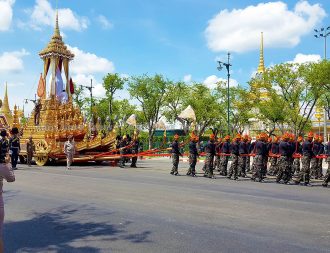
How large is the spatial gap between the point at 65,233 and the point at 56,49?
22967mm

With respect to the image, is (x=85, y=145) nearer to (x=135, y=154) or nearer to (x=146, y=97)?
(x=135, y=154)

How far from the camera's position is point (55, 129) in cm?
2345

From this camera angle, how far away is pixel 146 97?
4928cm

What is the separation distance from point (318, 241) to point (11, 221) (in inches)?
217

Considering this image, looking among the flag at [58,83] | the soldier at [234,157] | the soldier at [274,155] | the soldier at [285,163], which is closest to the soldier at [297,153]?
the soldier at [274,155]

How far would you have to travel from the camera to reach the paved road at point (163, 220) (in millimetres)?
5680

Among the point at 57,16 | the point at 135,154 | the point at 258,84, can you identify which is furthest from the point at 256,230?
the point at 258,84

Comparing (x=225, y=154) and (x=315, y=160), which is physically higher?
(x=225, y=154)

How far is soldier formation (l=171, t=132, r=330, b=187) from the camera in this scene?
1434cm

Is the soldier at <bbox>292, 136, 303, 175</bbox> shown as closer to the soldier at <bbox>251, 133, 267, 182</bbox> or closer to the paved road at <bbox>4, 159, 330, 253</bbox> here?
the soldier at <bbox>251, 133, 267, 182</bbox>

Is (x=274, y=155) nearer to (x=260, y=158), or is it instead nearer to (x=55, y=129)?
(x=260, y=158)

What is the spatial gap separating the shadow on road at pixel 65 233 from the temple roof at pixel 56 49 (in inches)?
838

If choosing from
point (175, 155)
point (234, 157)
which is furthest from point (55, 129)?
point (234, 157)

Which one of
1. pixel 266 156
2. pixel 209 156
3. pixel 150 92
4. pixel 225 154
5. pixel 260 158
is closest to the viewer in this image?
pixel 260 158
